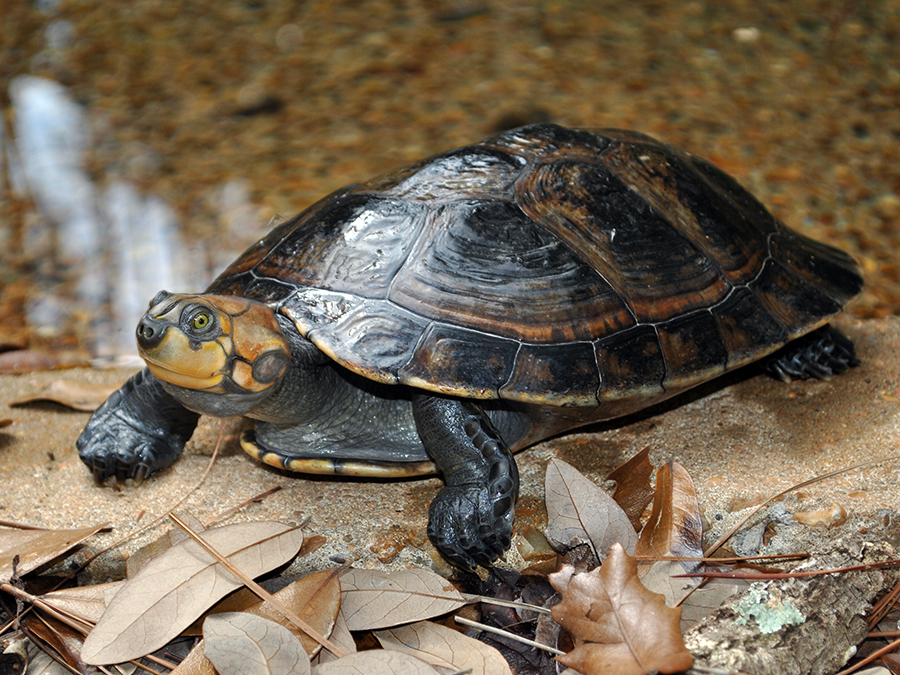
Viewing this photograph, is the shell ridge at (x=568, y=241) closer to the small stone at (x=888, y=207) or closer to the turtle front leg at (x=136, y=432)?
the turtle front leg at (x=136, y=432)

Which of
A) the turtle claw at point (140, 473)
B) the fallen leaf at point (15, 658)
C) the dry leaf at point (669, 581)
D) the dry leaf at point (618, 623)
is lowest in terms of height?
the turtle claw at point (140, 473)

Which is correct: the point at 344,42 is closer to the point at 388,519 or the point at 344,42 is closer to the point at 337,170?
the point at 337,170

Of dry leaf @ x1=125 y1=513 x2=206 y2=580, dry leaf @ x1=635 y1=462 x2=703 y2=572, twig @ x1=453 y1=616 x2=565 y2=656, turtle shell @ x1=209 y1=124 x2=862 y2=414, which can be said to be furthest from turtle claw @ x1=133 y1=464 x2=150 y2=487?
dry leaf @ x1=635 y1=462 x2=703 y2=572

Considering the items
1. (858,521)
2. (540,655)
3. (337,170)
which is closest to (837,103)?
(337,170)

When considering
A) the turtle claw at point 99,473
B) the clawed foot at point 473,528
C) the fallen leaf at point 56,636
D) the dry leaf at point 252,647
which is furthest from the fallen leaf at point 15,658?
the clawed foot at point 473,528

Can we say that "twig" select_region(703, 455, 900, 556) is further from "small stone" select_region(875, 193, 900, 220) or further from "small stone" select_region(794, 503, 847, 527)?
"small stone" select_region(875, 193, 900, 220)

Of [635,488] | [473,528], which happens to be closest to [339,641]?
[473,528]

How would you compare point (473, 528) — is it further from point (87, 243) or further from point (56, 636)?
point (87, 243)
